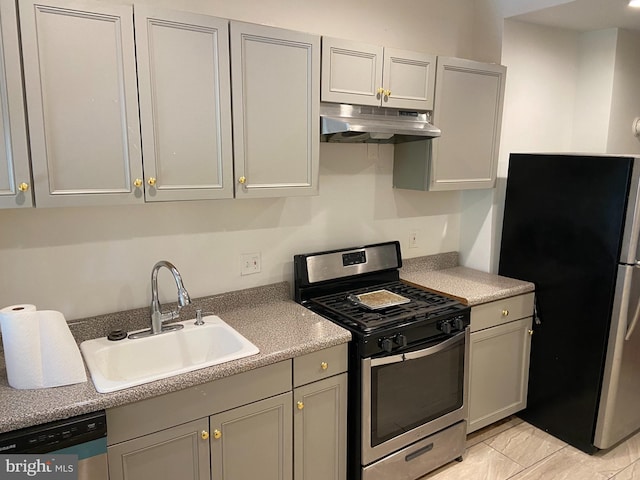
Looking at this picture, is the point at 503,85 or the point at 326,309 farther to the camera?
the point at 503,85

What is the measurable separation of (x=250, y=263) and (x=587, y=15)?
93.4 inches

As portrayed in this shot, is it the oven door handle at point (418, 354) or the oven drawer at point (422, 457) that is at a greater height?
the oven door handle at point (418, 354)

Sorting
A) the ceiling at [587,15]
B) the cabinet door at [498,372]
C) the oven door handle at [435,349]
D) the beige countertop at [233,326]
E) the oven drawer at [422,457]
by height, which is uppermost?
the ceiling at [587,15]

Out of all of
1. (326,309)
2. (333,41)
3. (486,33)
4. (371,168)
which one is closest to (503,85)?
(486,33)

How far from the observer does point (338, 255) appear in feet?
8.39

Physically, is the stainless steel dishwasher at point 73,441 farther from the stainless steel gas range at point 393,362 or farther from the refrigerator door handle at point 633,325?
the refrigerator door handle at point 633,325

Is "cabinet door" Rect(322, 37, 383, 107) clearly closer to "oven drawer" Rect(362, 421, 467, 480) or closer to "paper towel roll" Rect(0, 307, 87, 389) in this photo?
"paper towel roll" Rect(0, 307, 87, 389)

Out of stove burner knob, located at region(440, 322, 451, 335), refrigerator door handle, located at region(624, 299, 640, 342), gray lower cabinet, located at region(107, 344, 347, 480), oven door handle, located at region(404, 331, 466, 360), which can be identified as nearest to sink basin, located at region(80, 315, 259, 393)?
gray lower cabinet, located at region(107, 344, 347, 480)

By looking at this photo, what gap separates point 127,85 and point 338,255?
1.34m

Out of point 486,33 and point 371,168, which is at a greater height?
point 486,33

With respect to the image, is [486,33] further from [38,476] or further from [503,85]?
[38,476]

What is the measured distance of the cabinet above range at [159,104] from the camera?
1.55 metres

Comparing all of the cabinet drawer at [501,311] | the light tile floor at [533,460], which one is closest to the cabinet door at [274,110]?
the cabinet drawer at [501,311]

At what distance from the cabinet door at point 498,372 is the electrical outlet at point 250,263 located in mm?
1211
